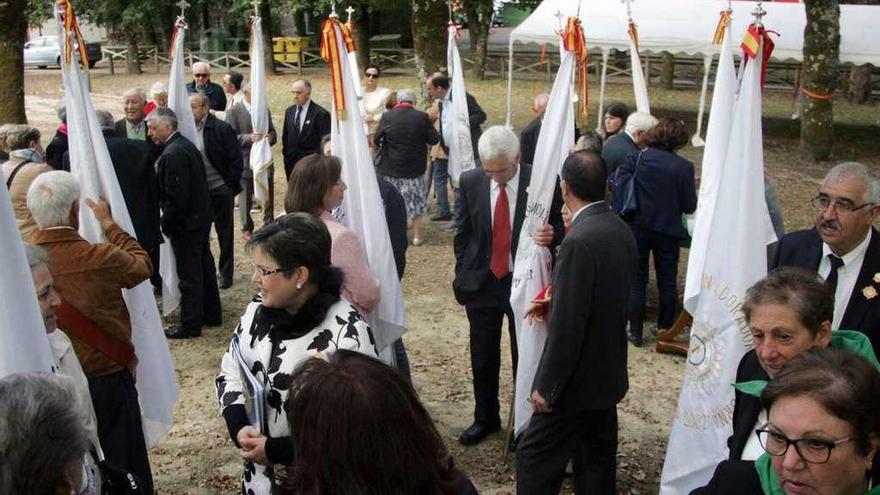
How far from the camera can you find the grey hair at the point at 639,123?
7418 mm

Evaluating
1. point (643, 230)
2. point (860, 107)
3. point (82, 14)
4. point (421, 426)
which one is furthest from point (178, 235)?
point (82, 14)

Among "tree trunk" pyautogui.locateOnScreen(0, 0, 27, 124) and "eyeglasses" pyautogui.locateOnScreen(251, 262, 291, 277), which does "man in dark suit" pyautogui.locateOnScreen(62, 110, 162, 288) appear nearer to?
"tree trunk" pyautogui.locateOnScreen(0, 0, 27, 124)

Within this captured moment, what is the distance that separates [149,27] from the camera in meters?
37.5

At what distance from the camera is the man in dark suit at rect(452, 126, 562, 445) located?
5.18m

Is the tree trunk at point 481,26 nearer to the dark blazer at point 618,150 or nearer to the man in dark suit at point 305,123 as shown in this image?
the man in dark suit at point 305,123

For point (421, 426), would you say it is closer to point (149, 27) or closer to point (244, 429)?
point (244, 429)

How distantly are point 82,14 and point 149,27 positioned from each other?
9.01 feet

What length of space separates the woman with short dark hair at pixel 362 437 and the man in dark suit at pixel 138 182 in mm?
5504

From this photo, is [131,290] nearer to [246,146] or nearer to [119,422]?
[119,422]

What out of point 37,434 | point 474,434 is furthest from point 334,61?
point 37,434

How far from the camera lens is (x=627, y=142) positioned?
300 inches

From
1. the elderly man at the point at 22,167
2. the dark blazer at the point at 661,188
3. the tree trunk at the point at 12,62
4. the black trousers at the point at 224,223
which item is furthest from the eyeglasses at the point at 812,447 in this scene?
the tree trunk at the point at 12,62

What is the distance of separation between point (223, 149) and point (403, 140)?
2.31 meters

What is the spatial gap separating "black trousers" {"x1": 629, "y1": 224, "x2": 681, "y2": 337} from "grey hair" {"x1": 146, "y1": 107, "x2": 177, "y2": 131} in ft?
12.9
